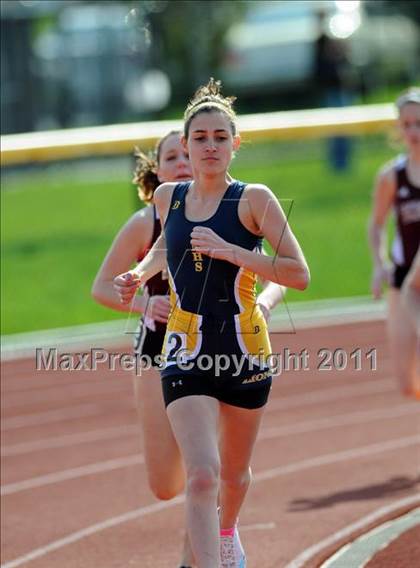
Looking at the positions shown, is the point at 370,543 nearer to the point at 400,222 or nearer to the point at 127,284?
the point at 127,284

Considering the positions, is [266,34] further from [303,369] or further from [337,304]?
[303,369]

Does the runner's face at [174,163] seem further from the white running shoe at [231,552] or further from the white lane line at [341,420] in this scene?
the white lane line at [341,420]

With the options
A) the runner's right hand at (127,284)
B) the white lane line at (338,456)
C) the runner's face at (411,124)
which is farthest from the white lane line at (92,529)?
the runner's face at (411,124)

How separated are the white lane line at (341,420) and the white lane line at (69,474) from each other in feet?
3.19

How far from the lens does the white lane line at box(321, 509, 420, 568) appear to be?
20.9 feet

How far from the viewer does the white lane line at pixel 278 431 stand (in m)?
8.41

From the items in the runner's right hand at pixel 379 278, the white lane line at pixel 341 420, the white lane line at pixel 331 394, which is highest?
the runner's right hand at pixel 379 278

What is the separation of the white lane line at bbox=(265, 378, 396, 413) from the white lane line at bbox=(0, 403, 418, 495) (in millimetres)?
Result: 529

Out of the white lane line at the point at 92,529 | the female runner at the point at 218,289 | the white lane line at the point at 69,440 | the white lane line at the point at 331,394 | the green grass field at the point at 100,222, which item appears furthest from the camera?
the green grass field at the point at 100,222

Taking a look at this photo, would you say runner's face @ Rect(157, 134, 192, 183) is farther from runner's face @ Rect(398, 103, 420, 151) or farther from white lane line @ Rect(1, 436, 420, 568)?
runner's face @ Rect(398, 103, 420, 151)

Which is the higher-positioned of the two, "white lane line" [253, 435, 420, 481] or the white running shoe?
the white running shoe

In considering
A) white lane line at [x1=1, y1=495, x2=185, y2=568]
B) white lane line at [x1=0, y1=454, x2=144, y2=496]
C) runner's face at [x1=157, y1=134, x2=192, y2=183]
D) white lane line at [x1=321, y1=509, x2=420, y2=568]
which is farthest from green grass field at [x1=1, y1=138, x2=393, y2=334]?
runner's face at [x1=157, y1=134, x2=192, y2=183]

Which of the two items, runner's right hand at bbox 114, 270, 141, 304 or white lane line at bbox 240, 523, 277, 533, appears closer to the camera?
runner's right hand at bbox 114, 270, 141, 304

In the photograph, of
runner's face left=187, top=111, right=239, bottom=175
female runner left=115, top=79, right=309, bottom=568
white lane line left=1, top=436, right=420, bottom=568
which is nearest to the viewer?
female runner left=115, top=79, right=309, bottom=568
